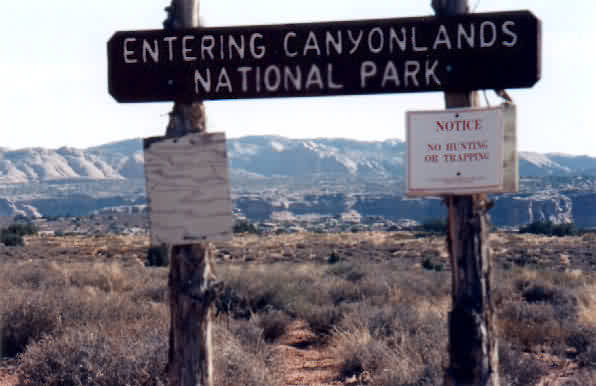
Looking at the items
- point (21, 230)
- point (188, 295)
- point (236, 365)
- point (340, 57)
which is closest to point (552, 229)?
point (21, 230)

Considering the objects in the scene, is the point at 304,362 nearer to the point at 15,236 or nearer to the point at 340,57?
the point at 340,57

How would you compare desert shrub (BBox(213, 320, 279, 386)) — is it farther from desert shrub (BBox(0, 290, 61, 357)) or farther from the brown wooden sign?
the brown wooden sign

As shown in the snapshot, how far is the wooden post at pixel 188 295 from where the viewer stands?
319 cm

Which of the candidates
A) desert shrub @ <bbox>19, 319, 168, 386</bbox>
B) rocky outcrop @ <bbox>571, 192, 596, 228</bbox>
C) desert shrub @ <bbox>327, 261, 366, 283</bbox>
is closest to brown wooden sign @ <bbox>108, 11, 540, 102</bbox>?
desert shrub @ <bbox>19, 319, 168, 386</bbox>

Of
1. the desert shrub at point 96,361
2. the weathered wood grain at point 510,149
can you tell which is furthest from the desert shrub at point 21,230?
the weathered wood grain at point 510,149

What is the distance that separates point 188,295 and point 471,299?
1.55 m

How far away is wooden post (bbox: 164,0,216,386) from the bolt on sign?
1234mm

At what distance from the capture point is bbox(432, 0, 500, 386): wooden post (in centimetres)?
303

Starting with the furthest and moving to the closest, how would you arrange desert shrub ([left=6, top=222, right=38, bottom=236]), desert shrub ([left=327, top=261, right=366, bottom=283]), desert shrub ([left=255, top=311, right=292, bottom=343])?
desert shrub ([left=6, top=222, right=38, bottom=236])
desert shrub ([left=327, top=261, right=366, bottom=283])
desert shrub ([left=255, top=311, right=292, bottom=343])

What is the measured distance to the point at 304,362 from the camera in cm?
680

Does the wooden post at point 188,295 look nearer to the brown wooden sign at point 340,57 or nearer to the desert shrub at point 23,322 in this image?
the brown wooden sign at point 340,57

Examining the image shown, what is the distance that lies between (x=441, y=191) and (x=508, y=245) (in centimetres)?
3004

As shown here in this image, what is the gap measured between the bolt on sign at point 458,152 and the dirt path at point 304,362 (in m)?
3.58

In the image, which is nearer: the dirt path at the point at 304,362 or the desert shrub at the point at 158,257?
the dirt path at the point at 304,362
